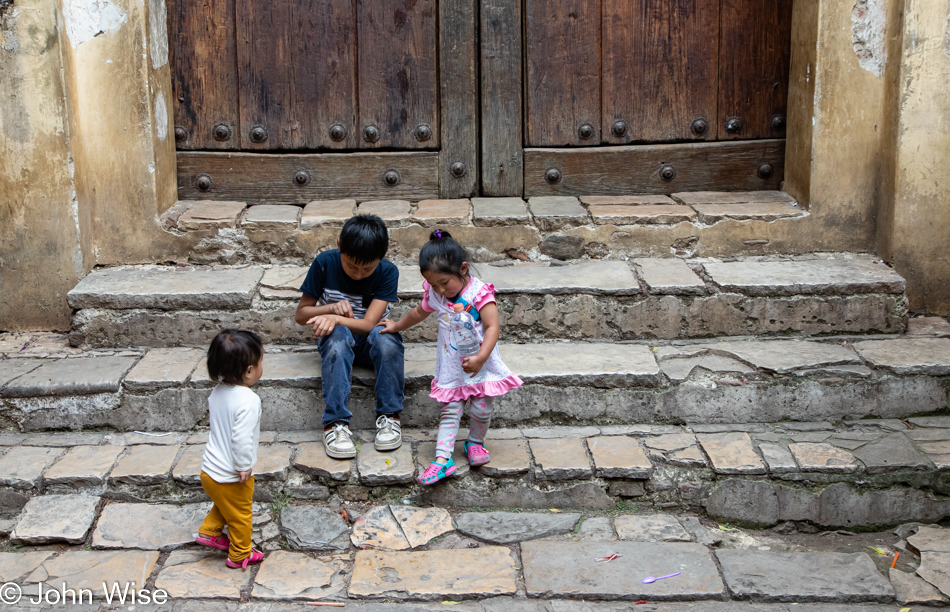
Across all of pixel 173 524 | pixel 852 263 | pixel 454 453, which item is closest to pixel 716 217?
pixel 852 263

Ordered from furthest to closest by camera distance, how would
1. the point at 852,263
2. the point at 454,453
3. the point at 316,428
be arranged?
the point at 852,263 < the point at 316,428 < the point at 454,453

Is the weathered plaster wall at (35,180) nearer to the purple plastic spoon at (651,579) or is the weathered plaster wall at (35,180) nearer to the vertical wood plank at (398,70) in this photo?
the vertical wood plank at (398,70)

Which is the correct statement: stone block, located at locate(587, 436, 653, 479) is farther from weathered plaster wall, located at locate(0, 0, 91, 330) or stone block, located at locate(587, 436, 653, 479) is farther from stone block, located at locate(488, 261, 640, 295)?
weathered plaster wall, located at locate(0, 0, 91, 330)

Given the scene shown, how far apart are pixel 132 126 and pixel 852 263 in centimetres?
311

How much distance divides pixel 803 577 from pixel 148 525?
196 cm

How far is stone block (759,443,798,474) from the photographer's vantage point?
2.74 m

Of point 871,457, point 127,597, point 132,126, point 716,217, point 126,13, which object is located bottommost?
point 127,597

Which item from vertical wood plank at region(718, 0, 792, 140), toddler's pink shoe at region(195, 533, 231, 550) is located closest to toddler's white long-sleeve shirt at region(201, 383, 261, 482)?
toddler's pink shoe at region(195, 533, 231, 550)

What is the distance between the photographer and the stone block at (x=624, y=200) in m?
3.89

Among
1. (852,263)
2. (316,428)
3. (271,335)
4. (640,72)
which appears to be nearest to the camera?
(316,428)

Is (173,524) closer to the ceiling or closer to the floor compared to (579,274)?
closer to the floor

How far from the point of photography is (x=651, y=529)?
8.74ft

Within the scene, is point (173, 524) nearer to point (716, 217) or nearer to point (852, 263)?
point (716, 217)

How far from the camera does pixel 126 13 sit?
355 cm
